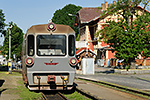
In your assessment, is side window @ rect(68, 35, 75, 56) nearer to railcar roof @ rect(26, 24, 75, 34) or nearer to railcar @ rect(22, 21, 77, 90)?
railcar @ rect(22, 21, 77, 90)

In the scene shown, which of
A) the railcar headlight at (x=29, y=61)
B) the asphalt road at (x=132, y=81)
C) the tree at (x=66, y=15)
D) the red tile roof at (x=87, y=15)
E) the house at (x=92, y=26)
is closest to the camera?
the railcar headlight at (x=29, y=61)

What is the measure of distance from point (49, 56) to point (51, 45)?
1.61 ft

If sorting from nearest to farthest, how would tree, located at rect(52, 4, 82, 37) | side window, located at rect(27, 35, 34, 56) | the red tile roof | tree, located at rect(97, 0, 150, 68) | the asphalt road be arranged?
1. side window, located at rect(27, 35, 34, 56)
2. the asphalt road
3. tree, located at rect(97, 0, 150, 68)
4. the red tile roof
5. tree, located at rect(52, 4, 82, 37)

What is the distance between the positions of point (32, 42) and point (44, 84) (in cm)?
193

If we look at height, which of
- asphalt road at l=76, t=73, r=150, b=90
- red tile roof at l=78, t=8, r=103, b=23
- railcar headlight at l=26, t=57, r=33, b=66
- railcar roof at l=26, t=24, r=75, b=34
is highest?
red tile roof at l=78, t=8, r=103, b=23

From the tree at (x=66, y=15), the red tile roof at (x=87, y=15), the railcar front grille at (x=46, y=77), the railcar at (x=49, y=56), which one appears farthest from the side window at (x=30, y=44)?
the tree at (x=66, y=15)

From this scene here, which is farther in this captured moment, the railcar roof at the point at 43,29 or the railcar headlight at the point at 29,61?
the railcar roof at the point at 43,29

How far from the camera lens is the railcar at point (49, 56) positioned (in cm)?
1241

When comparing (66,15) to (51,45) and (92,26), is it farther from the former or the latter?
(51,45)

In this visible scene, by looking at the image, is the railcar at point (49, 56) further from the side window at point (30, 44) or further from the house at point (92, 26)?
the house at point (92, 26)

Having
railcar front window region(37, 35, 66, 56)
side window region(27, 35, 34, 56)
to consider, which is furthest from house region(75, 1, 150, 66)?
side window region(27, 35, 34, 56)

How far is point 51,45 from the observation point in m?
12.5

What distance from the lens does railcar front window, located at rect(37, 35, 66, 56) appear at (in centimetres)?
1246

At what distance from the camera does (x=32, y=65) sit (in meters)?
12.4
